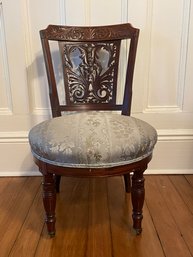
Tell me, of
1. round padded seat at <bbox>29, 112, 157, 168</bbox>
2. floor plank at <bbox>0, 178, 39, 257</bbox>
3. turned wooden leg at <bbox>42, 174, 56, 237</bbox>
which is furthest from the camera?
floor plank at <bbox>0, 178, 39, 257</bbox>

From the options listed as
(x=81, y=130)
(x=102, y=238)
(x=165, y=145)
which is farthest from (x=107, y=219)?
(x=165, y=145)

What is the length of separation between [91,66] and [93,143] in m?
0.55

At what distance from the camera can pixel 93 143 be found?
97 cm

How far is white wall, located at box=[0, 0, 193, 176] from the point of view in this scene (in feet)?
4.92

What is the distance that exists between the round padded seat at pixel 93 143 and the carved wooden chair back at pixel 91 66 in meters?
0.29

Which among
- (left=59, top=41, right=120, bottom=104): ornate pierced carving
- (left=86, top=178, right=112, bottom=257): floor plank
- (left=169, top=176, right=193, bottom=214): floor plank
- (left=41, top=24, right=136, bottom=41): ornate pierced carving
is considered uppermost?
(left=41, top=24, right=136, bottom=41): ornate pierced carving

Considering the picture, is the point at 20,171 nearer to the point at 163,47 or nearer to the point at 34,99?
the point at 34,99

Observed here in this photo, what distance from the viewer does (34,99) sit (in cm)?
166

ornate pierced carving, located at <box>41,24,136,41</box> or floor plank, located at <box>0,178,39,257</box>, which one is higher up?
ornate pierced carving, located at <box>41,24,136,41</box>

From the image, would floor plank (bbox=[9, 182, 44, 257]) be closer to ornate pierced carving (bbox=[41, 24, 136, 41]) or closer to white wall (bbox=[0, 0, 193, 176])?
white wall (bbox=[0, 0, 193, 176])

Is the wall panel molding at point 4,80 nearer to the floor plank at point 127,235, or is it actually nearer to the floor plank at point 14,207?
the floor plank at point 14,207

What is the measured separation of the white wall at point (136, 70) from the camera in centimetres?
150

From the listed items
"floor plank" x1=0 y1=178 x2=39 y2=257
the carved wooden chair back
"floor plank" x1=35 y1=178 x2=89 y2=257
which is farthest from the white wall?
"floor plank" x1=35 y1=178 x2=89 y2=257

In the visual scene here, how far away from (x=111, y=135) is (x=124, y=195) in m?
0.62
